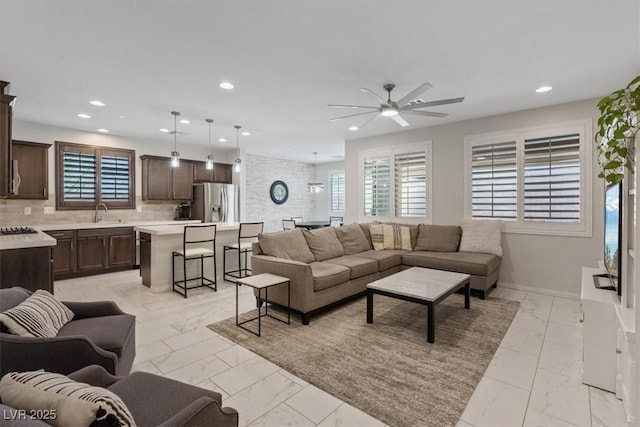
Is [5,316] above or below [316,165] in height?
below

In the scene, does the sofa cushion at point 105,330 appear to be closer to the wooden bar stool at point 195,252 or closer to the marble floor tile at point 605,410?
the wooden bar stool at point 195,252

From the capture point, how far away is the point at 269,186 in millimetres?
8938

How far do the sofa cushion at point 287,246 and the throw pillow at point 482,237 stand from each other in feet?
8.17

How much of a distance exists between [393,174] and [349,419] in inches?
185

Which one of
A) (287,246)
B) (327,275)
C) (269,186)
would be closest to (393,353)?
(327,275)

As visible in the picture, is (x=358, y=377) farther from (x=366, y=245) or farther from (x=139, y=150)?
(x=139, y=150)

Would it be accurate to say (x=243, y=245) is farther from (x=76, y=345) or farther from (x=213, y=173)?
(x=76, y=345)

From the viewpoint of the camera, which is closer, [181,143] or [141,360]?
[141,360]

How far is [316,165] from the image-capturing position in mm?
10383

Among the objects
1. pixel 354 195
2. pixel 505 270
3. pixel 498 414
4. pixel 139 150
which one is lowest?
pixel 498 414

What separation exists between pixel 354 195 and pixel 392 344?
13.3ft

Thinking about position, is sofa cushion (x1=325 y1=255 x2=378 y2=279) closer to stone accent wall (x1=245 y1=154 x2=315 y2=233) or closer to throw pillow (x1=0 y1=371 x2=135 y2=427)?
throw pillow (x1=0 y1=371 x2=135 y2=427)

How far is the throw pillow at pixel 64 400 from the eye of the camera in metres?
0.88

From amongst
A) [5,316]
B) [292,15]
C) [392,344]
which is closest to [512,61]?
[292,15]
